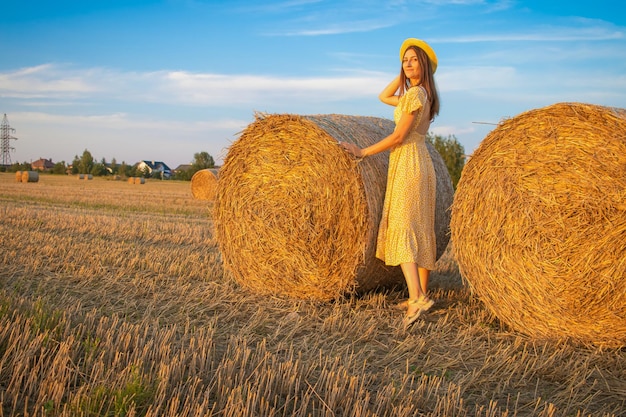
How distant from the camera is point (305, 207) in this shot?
5.27 metres

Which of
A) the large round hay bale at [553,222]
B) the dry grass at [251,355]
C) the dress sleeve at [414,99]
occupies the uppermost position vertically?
the dress sleeve at [414,99]

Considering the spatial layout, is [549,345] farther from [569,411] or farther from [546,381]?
[569,411]

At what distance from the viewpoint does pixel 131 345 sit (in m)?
3.46

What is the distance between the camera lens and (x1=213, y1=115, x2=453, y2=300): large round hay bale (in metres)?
5.02

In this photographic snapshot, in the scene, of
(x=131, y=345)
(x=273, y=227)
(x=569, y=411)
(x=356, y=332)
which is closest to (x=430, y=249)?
(x=356, y=332)

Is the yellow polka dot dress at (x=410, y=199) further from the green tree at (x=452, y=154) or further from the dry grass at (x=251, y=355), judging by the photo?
the green tree at (x=452, y=154)

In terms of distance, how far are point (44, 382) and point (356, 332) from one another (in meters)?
2.27

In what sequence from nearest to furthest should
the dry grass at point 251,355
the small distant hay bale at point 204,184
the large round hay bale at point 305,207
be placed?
the dry grass at point 251,355 → the large round hay bale at point 305,207 → the small distant hay bale at point 204,184

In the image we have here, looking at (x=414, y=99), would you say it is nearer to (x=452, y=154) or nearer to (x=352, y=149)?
(x=352, y=149)

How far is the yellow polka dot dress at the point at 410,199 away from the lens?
15.5 feet

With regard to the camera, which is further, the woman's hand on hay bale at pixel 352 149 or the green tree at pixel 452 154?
the green tree at pixel 452 154

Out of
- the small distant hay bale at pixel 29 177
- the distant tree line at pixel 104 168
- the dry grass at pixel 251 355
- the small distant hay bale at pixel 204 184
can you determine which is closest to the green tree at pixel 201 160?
the distant tree line at pixel 104 168

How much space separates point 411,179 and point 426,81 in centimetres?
83

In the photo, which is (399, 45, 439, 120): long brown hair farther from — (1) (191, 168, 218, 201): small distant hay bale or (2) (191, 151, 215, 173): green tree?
(2) (191, 151, 215, 173): green tree
